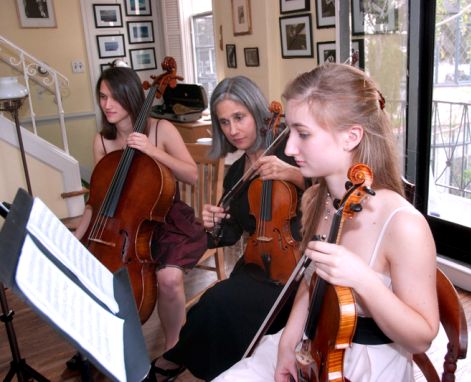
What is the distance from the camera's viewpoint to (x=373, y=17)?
7.80 ft

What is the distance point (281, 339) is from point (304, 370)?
0.16 meters

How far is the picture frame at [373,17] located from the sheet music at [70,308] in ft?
7.02

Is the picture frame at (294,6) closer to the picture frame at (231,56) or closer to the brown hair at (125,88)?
the picture frame at (231,56)

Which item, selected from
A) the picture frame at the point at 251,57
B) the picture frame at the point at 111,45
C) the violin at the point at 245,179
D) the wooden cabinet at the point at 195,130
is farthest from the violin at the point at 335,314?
the picture frame at the point at 111,45

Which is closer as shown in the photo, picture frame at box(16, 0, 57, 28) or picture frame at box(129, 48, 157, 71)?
picture frame at box(16, 0, 57, 28)

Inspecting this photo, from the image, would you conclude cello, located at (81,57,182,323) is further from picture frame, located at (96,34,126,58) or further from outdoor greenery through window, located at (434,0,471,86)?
picture frame, located at (96,34,126,58)

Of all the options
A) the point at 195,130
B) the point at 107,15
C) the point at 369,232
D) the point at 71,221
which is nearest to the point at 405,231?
the point at 369,232

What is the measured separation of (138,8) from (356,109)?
4409 mm

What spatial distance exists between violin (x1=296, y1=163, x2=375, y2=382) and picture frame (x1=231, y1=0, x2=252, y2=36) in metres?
2.63

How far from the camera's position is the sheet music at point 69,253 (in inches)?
31.9

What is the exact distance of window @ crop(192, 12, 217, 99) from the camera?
440cm

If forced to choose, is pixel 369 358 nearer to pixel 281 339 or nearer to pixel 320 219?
pixel 281 339

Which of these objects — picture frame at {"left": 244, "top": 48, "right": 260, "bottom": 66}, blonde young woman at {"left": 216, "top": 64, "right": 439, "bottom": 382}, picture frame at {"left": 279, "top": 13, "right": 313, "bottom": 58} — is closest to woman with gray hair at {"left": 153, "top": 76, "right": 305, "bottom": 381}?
blonde young woman at {"left": 216, "top": 64, "right": 439, "bottom": 382}

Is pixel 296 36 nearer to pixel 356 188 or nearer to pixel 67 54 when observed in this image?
pixel 356 188
